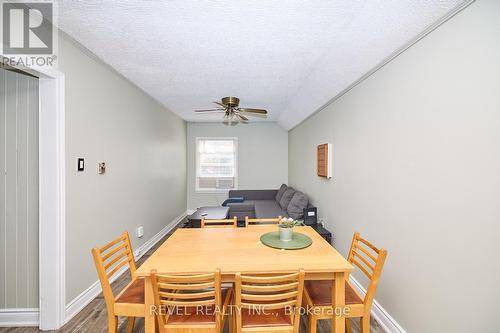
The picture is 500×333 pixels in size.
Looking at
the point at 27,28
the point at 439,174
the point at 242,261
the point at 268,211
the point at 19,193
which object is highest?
the point at 27,28

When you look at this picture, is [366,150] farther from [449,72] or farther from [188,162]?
[188,162]

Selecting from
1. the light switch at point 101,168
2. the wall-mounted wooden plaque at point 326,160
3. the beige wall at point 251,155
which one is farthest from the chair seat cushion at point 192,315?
the beige wall at point 251,155

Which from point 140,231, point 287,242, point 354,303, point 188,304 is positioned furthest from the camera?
point 140,231

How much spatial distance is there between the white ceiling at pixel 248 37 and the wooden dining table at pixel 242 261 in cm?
172

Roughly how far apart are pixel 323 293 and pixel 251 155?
476 centimetres

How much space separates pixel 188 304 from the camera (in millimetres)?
1197

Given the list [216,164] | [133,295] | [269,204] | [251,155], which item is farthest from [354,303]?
[216,164]

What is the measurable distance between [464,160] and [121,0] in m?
2.43

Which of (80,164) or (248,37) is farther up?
(248,37)

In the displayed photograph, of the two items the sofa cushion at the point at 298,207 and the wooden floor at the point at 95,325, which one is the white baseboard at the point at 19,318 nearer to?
the wooden floor at the point at 95,325

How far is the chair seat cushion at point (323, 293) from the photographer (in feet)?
4.87

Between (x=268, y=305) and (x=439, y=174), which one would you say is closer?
(x=268, y=305)

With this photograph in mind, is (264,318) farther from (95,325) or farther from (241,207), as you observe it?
(241,207)

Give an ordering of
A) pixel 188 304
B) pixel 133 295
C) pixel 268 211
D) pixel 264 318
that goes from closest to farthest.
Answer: pixel 188 304, pixel 264 318, pixel 133 295, pixel 268 211
